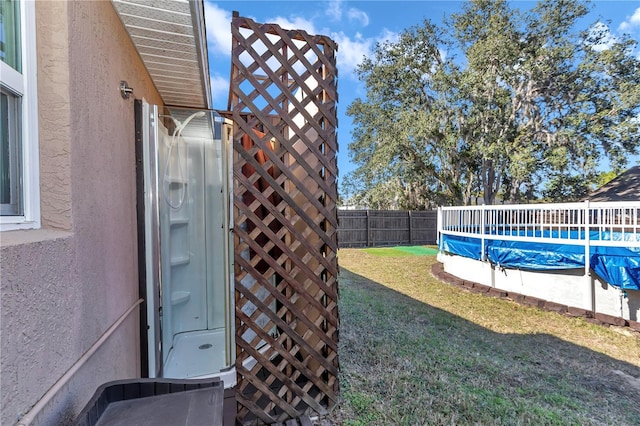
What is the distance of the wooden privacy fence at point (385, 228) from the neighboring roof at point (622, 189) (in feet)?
19.5

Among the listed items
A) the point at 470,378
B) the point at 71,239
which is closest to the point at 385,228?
the point at 470,378

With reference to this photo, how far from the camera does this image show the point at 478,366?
2863 millimetres

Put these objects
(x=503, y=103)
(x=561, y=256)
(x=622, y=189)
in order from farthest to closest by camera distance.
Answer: (x=622, y=189) → (x=503, y=103) → (x=561, y=256)

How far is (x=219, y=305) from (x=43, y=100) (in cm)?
229

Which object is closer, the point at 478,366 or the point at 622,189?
the point at 478,366

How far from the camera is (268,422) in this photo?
204 centimetres

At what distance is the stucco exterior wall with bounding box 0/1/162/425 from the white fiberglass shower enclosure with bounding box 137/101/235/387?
0.28 metres

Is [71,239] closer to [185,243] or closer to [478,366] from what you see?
[185,243]

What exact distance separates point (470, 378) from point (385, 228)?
10410mm

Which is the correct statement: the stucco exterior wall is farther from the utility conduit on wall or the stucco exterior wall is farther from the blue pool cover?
the blue pool cover

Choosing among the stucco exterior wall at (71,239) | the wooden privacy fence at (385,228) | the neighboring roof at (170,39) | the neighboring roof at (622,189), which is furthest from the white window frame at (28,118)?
the neighboring roof at (622,189)

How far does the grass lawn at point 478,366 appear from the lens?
7.13 feet

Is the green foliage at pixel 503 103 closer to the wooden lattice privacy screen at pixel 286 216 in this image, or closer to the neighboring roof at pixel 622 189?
the neighboring roof at pixel 622 189

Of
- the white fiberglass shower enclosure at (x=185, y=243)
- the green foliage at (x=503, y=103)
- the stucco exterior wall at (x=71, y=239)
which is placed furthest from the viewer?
the green foliage at (x=503, y=103)
